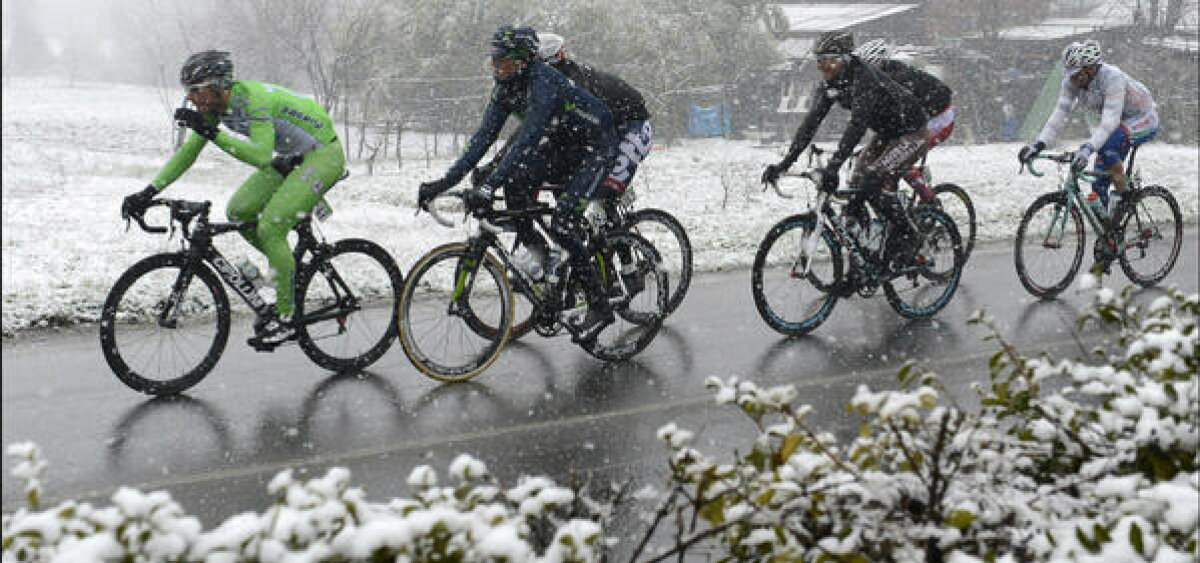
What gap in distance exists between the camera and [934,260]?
8.88m

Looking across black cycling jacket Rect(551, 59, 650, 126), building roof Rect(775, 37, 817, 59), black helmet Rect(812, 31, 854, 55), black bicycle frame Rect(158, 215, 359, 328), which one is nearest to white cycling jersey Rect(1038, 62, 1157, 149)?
black helmet Rect(812, 31, 854, 55)

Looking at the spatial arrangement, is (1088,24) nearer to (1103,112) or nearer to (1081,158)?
(1103,112)

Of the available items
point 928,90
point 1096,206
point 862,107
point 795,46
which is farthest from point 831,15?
point 862,107

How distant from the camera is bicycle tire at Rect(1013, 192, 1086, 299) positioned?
913 cm

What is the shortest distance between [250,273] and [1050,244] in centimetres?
647

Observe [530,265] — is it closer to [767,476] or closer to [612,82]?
[612,82]

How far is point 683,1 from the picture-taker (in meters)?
30.4

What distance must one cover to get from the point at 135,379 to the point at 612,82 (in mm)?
3713

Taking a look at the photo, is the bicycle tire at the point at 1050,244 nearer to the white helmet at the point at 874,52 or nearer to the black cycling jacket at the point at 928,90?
the black cycling jacket at the point at 928,90

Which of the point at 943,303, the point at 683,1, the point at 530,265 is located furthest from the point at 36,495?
the point at 683,1

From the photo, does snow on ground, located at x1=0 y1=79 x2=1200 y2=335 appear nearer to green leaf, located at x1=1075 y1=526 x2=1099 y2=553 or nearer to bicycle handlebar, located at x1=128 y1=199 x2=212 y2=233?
bicycle handlebar, located at x1=128 y1=199 x2=212 y2=233

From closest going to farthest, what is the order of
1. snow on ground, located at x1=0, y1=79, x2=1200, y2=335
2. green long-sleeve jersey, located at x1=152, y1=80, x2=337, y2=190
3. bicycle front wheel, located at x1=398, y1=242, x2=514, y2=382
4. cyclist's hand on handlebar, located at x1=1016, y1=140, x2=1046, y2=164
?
green long-sleeve jersey, located at x1=152, y1=80, x2=337, y2=190 → bicycle front wheel, located at x1=398, y1=242, x2=514, y2=382 → cyclist's hand on handlebar, located at x1=1016, y1=140, x2=1046, y2=164 → snow on ground, located at x1=0, y1=79, x2=1200, y2=335

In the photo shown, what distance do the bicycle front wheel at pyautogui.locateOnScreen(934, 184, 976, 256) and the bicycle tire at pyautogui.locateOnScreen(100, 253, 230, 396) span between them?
18.4 feet

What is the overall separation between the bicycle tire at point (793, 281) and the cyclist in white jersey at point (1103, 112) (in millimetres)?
2026
